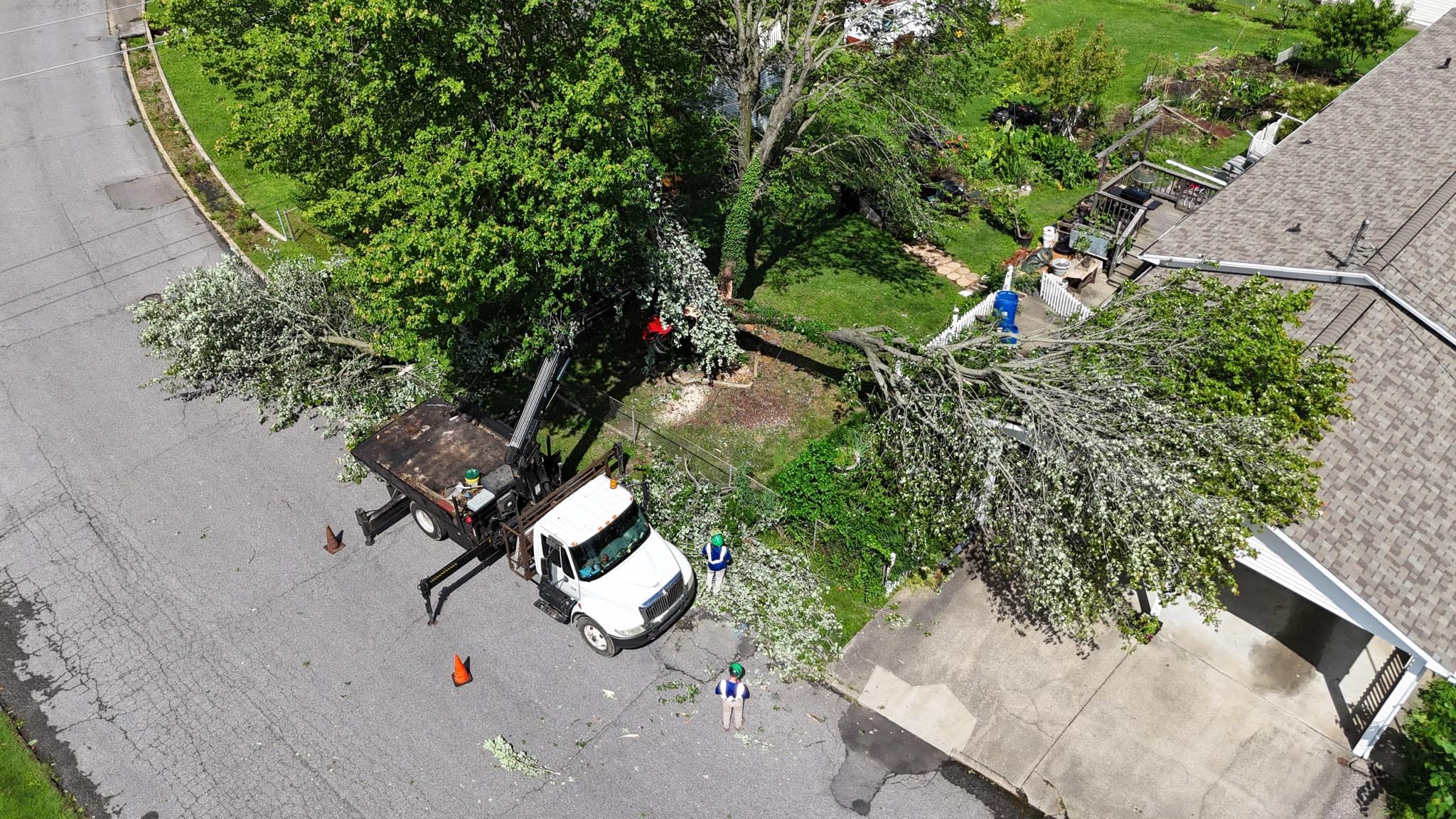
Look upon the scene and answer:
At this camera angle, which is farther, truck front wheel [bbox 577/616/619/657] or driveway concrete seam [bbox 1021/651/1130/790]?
truck front wheel [bbox 577/616/619/657]

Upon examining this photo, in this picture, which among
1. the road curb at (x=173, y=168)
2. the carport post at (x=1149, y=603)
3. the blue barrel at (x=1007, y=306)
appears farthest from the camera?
the road curb at (x=173, y=168)

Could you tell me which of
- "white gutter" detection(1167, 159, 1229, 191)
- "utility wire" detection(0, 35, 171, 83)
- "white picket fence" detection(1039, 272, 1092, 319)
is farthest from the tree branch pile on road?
"white gutter" detection(1167, 159, 1229, 191)

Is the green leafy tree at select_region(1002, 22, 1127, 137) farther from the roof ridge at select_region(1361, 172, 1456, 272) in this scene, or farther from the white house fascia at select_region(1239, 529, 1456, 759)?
the white house fascia at select_region(1239, 529, 1456, 759)

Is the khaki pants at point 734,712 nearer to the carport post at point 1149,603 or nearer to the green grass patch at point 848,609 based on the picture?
the green grass patch at point 848,609

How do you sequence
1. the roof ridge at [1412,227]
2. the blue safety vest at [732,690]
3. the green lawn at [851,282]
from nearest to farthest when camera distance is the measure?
1. the blue safety vest at [732,690]
2. the roof ridge at [1412,227]
3. the green lawn at [851,282]

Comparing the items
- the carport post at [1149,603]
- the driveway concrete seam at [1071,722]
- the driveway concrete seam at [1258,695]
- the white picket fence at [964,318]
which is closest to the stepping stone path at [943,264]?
the white picket fence at [964,318]

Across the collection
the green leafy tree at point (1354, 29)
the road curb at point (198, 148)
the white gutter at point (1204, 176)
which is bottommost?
the road curb at point (198, 148)

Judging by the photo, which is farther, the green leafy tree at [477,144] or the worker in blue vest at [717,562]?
the worker in blue vest at [717,562]
